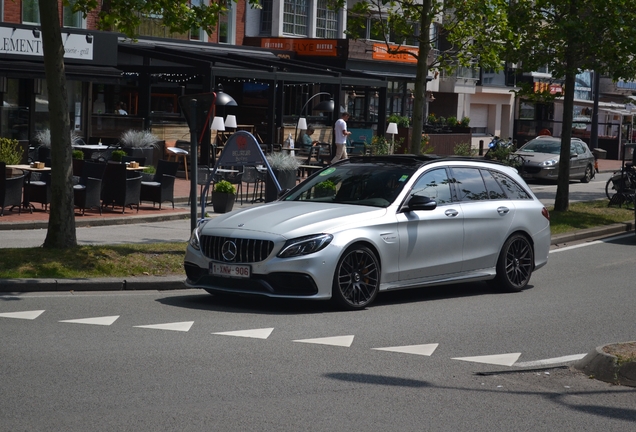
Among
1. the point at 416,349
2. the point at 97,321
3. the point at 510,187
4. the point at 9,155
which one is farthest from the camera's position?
the point at 9,155

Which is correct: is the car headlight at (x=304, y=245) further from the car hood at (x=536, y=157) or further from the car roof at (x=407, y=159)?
the car hood at (x=536, y=157)

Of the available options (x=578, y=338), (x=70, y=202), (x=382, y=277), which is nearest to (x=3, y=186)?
(x=70, y=202)

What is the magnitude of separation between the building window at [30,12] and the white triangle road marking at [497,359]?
26.1 m

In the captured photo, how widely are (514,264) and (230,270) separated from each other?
3.98m

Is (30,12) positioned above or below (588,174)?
above

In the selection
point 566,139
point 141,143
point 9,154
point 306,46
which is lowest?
point 9,154

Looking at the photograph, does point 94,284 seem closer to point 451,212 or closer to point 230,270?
point 230,270

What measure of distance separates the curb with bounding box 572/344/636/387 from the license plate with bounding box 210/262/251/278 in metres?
3.59

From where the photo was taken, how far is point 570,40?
20.3 metres

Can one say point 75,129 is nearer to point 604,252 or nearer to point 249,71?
point 249,71

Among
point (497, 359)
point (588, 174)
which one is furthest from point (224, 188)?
point (588, 174)

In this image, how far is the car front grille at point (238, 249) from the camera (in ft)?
33.1

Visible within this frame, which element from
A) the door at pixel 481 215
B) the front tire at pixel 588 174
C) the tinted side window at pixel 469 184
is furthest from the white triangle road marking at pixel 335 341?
the front tire at pixel 588 174

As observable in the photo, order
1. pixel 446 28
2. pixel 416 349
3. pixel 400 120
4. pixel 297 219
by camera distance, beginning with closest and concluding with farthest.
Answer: pixel 416 349
pixel 297 219
pixel 446 28
pixel 400 120
